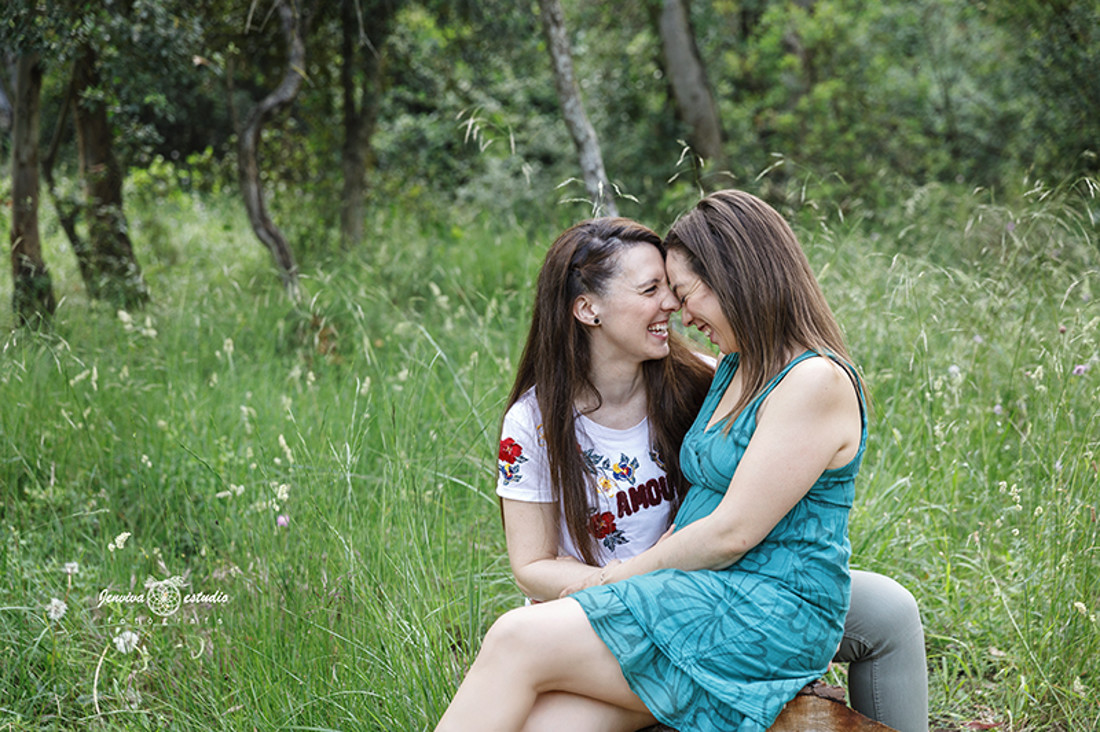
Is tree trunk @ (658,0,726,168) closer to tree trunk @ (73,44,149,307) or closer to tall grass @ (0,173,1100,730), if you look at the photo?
tall grass @ (0,173,1100,730)

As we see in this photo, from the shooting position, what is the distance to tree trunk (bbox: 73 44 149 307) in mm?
5559

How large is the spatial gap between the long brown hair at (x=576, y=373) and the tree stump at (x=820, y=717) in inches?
20.8

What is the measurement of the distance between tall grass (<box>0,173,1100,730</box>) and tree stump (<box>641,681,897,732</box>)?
65 cm

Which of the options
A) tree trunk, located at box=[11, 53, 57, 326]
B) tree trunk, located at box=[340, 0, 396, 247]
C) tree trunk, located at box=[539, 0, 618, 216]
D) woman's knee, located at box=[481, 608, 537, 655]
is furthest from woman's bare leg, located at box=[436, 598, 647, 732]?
tree trunk, located at box=[340, 0, 396, 247]

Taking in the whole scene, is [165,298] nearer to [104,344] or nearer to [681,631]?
[104,344]

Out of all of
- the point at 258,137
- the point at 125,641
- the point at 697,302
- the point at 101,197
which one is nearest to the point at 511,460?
the point at 697,302

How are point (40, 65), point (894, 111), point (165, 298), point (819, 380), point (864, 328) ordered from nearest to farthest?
1. point (819, 380)
2. point (864, 328)
3. point (40, 65)
4. point (165, 298)
5. point (894, 111)

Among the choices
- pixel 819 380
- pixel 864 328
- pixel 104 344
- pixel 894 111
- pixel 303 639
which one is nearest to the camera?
pixel 819 380

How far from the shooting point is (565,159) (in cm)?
1022

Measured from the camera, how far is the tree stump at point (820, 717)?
1784 millimetres

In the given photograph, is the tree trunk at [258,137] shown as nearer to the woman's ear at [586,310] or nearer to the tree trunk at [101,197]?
the tree trunk at [101,197]

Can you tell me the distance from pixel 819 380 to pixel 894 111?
900 cm

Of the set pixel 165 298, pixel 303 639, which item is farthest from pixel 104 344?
pixel 303 639

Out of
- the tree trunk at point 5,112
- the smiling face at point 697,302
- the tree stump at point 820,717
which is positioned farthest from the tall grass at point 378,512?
the tree trunk at point 5,112
